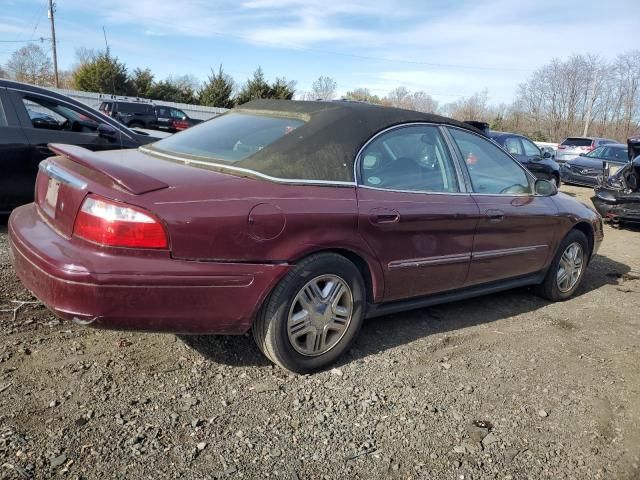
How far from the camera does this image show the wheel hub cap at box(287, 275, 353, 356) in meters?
2.97

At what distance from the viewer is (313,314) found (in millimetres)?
3035

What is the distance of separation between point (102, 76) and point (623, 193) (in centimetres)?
3717

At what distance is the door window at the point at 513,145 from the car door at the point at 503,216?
338 inches

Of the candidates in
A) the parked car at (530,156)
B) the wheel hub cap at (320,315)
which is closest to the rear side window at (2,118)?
the wheel hub cap at (320,315)

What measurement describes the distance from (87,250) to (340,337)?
150 centimetres

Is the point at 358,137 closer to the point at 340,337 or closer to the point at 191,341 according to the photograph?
the point at 340,337

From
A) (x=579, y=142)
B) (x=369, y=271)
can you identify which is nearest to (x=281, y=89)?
(x=579, y=142)

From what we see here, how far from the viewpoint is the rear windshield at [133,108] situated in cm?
2525

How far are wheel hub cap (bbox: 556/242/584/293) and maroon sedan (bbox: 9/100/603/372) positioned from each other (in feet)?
2.95

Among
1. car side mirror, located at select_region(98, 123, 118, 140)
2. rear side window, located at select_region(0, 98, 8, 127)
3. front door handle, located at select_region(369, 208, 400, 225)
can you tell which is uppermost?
rear side window, located at select_region(0, 98, 8, 127)

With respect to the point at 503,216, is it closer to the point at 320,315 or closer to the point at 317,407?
the point at 320,315

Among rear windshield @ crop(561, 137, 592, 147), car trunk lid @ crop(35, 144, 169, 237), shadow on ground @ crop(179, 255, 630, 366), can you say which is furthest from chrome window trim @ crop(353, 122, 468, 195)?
rear windshield @ crop(561, 137, 592, 147)

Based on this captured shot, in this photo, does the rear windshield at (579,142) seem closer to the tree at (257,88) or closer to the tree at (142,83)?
the tree at (257,88)

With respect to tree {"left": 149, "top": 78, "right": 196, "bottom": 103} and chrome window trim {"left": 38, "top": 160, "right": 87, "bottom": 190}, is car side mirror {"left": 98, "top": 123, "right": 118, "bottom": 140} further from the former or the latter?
tree {"left": 149, "top": 78, "right": 196, "bottom": 103}
